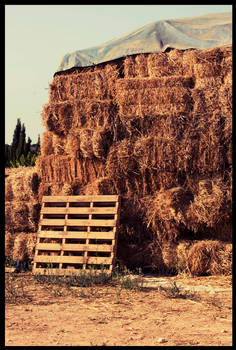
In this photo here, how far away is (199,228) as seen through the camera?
8.08m

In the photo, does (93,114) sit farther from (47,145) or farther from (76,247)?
(76,247)

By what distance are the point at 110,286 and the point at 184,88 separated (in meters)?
3.96

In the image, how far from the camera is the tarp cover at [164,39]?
9.02m

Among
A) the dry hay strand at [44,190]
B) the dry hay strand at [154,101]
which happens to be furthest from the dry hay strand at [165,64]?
the dry hay strand at [44,190]

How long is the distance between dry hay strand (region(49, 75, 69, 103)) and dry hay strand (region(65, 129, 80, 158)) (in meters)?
0.90

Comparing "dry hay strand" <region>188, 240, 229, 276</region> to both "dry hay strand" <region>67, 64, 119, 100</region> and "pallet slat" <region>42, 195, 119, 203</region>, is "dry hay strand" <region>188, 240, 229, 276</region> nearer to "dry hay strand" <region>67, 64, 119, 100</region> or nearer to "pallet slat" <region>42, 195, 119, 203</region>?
"pallet slat" <region>42, 195, 119, 203</region>

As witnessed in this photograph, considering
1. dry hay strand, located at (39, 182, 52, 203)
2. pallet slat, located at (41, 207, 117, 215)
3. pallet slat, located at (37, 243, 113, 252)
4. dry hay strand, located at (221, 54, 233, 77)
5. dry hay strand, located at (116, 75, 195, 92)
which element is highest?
dry hay strand, located at (221, 54, 233, 77)

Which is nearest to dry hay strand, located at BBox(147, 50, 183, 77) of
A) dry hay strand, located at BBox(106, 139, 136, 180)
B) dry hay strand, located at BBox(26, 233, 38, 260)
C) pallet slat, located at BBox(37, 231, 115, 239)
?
dry hay strand, located at BBox(106, 139, 136, 180)

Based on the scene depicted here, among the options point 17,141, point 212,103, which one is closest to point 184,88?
point 212,103

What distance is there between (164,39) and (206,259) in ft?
14.9

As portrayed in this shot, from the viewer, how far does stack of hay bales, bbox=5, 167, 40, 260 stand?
29.4 ft

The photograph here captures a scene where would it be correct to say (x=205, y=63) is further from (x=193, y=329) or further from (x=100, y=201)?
(x=193, y=329)

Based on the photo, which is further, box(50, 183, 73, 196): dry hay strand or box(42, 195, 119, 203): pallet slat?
box(50, 183, 73, 196): dry hay strand

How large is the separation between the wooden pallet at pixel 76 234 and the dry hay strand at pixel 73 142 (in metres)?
0.89
